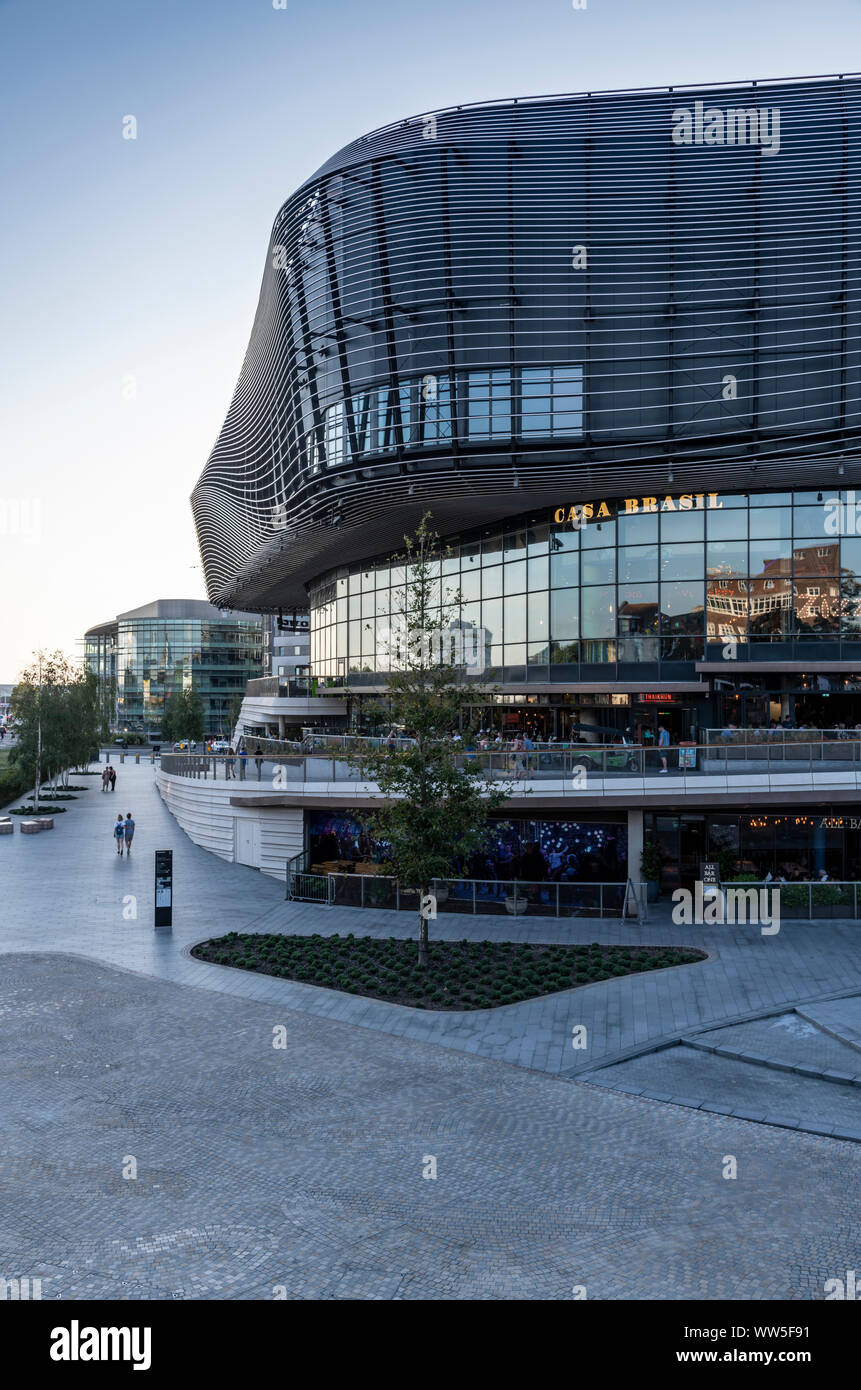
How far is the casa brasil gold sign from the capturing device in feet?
115

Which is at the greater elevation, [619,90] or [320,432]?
[619,90]

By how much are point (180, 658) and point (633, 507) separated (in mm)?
99274

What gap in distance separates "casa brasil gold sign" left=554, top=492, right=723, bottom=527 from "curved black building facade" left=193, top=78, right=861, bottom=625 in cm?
40

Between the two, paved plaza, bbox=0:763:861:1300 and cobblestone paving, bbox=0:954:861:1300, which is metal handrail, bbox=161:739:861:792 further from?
cobblestone paving, bbox=0:954:861:1300

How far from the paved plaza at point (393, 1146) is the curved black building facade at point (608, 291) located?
819 inches

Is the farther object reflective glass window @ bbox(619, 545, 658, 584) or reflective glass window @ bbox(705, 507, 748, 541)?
reflective glass window @ bbox(619, 545, 658, 584)

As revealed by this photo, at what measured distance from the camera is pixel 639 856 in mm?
24422

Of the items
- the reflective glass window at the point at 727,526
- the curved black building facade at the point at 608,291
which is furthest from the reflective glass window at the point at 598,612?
the reflective glass window at the point at 727,526

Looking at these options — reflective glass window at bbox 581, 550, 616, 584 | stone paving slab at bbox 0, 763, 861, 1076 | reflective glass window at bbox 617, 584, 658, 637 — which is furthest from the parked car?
reflective glass window at bbox 581, 550, 616, 584

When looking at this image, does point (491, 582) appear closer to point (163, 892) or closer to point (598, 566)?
point (598, 566)
